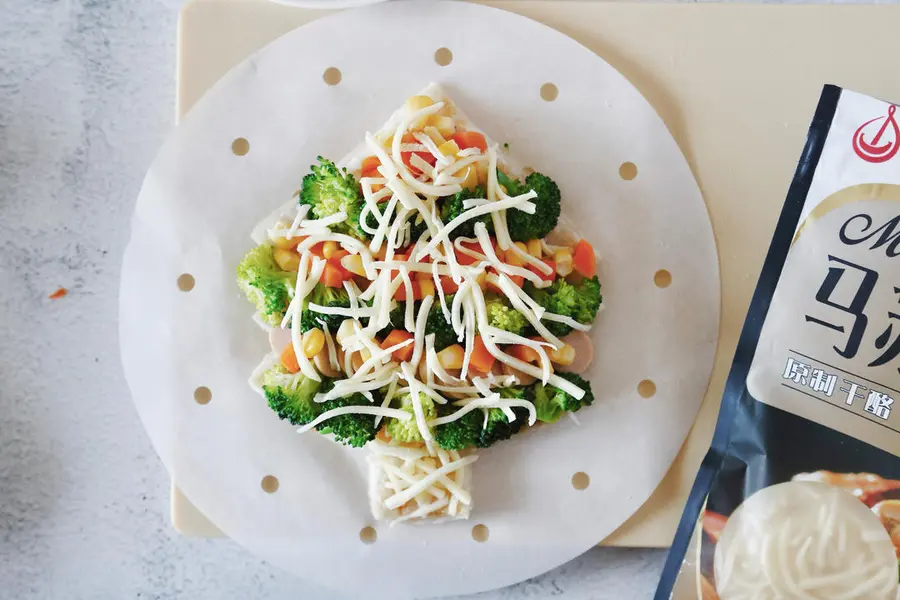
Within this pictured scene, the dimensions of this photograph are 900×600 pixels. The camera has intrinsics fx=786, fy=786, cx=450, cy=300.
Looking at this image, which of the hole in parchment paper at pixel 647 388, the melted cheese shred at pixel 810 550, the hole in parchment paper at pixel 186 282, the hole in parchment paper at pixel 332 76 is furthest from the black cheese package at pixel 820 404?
the hole in parchment paper at pixel 186 282

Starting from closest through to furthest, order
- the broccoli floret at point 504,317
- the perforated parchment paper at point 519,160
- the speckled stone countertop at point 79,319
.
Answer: the broccoli floret at point 504,317 → the perforated parchment paper at point 519,160 → the speckled stone countertop at point 79,319

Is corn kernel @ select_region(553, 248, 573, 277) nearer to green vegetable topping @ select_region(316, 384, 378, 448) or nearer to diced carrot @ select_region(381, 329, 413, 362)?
diced carrot @ select_region(381, 329, 413, 362)

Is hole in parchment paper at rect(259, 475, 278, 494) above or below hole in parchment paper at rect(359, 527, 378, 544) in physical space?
above

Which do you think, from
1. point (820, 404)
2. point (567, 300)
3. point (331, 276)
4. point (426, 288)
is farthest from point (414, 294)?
point (820, 404)

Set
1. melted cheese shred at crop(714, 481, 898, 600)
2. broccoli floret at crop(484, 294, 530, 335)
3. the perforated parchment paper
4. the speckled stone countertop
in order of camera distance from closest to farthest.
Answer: melted cheese shred at crop(714, 481, 898, 600), broccoli floret at crop(484, 294, 530, 335), the perforated parchment paper, the speckled stone countertop

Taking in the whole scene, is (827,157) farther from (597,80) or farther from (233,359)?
(233,359)

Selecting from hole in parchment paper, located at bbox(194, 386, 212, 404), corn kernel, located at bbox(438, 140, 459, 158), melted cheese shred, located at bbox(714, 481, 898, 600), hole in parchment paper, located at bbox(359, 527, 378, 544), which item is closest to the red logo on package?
melted cheese shred, located at bbox(714, 481, 898, 600)

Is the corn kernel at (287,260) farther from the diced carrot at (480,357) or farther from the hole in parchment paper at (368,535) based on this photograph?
the hole in parchment paper at (368,535)
